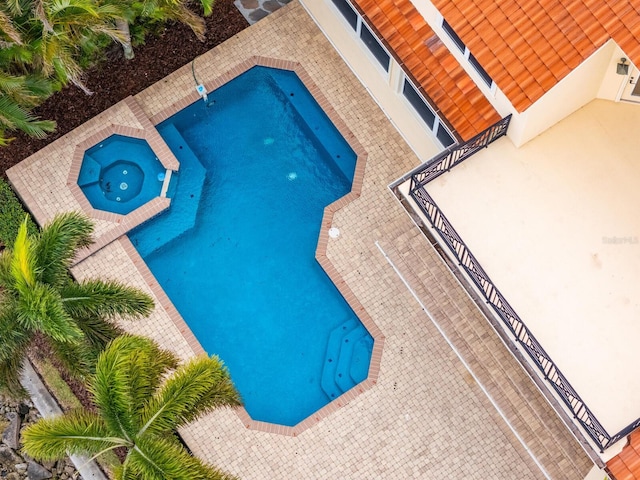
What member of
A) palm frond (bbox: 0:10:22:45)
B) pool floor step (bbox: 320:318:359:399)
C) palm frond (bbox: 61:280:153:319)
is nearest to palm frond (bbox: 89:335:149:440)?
palm frond (bbox: 61:280:153:319)

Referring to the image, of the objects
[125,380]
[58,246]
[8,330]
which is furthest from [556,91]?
[8,330]

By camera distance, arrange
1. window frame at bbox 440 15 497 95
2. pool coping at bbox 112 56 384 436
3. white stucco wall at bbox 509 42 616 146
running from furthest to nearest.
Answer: pool coping at bbox 112 56 384 436
window frame at bbox 440 15 497 95
white stucco wall at bbox 509 42 616 146

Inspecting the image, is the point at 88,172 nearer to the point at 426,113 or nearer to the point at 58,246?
the point at 58,246

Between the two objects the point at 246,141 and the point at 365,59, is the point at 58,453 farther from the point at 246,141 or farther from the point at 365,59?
the point at 365,59

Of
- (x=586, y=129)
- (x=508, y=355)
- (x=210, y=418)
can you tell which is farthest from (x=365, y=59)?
(x=210, y=418)

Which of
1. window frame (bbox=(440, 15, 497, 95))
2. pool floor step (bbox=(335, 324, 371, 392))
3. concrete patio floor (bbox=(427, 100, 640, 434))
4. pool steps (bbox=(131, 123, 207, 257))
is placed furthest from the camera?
pool steps (bbox=(131, 123, 207, 257))

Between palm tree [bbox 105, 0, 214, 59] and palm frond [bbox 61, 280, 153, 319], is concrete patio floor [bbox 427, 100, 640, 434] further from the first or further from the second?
palm tree [bbox 105, 0, 214, 59]
